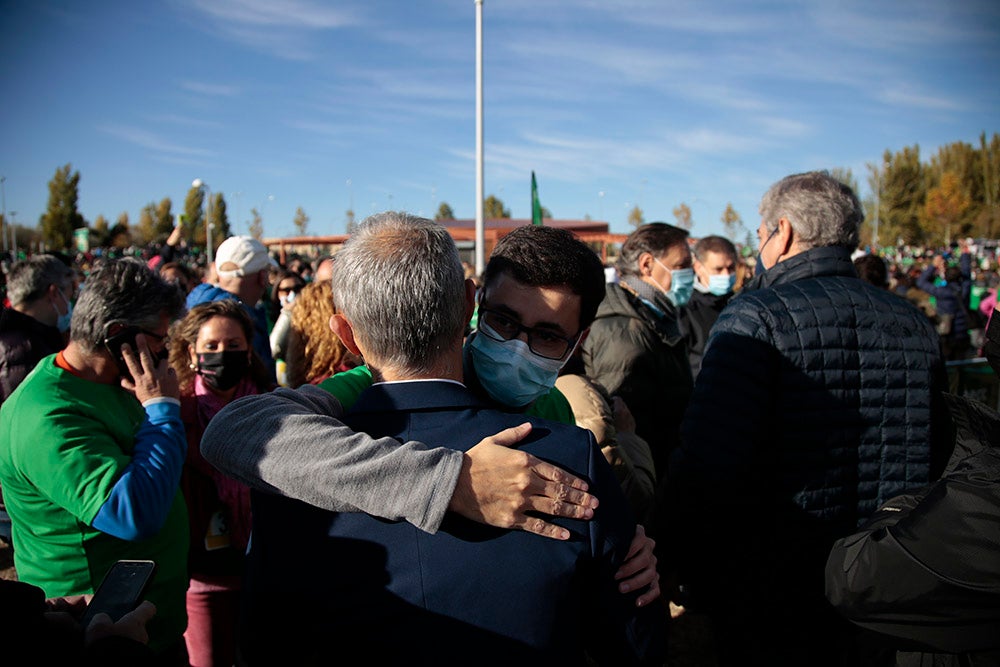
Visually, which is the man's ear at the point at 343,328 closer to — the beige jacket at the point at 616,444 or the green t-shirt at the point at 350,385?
the green t-shirt at the point at 350,385

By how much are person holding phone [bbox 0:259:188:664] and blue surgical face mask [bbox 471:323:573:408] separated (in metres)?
1.13

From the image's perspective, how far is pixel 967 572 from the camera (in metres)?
1.25

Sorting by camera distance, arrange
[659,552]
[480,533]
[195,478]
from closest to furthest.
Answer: [480,533]
[659,552]
[195,478]

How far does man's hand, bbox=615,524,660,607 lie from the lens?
1277 millimetres

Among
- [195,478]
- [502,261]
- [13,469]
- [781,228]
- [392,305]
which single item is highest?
[781,228]

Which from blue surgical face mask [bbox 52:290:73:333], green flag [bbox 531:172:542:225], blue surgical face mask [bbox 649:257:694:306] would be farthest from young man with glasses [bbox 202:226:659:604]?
green flag [bbox 531:172:542:225]

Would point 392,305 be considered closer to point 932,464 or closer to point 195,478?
point 195,478

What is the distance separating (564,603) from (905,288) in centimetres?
1166

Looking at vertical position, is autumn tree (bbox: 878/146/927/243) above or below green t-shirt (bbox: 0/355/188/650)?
above

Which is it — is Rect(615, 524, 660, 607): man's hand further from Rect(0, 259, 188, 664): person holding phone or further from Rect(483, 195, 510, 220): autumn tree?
Rect(483, 195, 510, 220): autumn tree

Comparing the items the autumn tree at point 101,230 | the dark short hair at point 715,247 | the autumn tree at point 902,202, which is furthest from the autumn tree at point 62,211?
the autumn tree at point 902,202

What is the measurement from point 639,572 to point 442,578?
0.40 metres

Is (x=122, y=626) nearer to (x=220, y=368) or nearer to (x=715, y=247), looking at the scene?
(x=220, y=368)

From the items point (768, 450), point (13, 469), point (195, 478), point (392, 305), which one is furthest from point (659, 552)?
point (13, 469)
